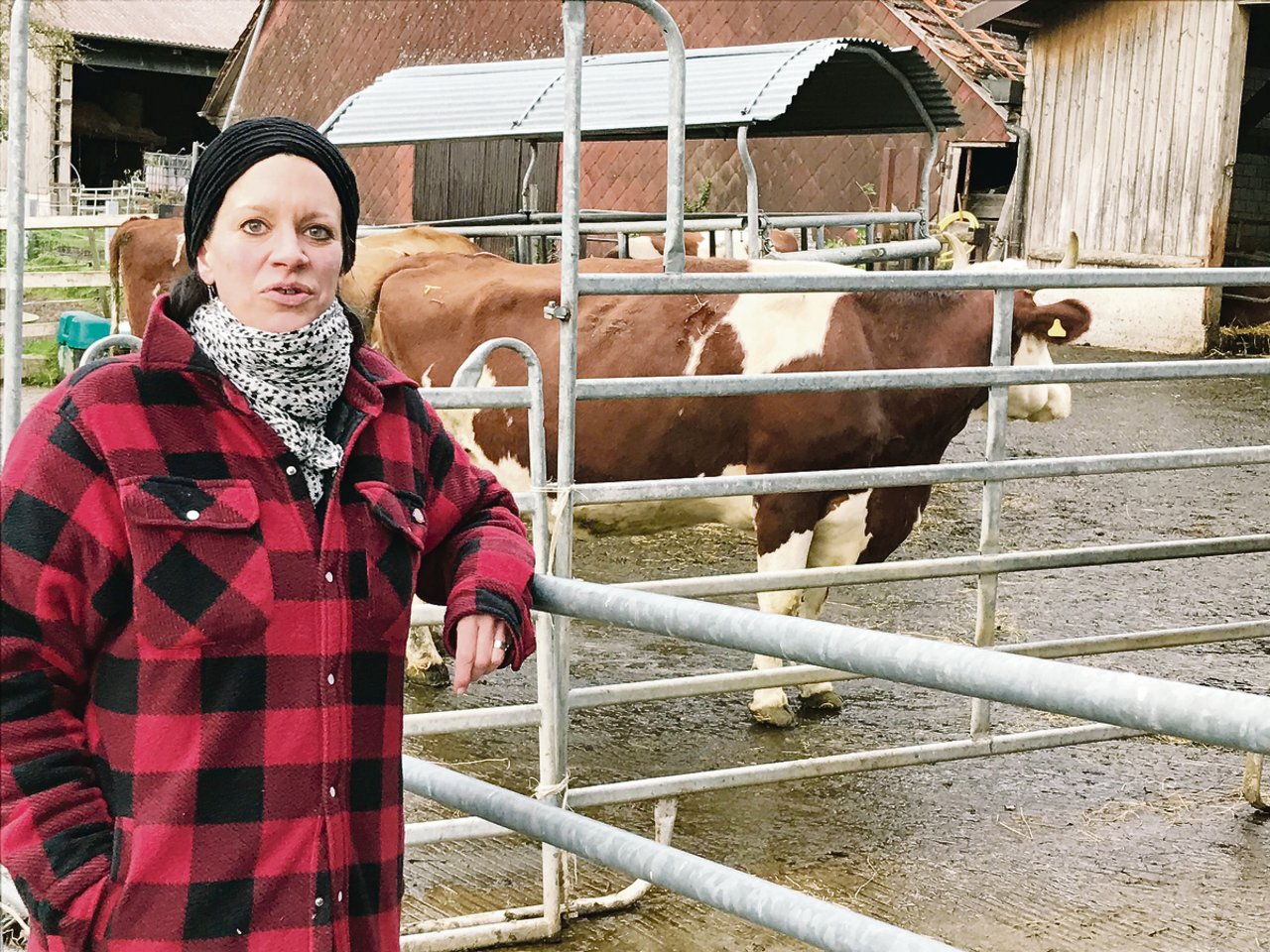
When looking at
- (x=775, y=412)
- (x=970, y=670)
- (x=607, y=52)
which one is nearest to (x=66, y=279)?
(x=607, y=52)

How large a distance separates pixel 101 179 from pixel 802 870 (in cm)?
3141

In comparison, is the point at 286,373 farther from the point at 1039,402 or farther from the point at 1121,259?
the point at 1121,259

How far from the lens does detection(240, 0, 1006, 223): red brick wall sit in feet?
59.3

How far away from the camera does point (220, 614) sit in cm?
174

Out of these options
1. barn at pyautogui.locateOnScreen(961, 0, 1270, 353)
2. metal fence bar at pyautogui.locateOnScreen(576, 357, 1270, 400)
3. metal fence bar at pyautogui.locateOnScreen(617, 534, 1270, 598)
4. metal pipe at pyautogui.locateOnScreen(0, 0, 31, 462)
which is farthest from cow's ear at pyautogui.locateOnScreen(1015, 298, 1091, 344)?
barn at pyautogui.locateOnScreen(961, 0, 1270, 353)

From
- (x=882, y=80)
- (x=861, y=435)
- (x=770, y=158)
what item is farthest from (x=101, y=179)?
(x=861, y=435)

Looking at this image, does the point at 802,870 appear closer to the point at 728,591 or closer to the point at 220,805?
the point at 728,591

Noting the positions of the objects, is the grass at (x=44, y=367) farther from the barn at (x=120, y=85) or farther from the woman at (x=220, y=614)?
the barn at (x=120, y=85)

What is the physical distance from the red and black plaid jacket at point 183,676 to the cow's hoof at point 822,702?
386 centimetres

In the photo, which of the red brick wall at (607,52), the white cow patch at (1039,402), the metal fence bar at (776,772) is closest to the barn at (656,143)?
the red brick wall at (607,52)

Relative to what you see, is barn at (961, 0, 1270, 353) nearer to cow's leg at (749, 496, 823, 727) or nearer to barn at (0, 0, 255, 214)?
cow's leg at (749, 496, 823, 727)

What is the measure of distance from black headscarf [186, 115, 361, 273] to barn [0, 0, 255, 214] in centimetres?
2658

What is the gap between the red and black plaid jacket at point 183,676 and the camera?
1.70m

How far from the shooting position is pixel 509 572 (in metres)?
2.00
